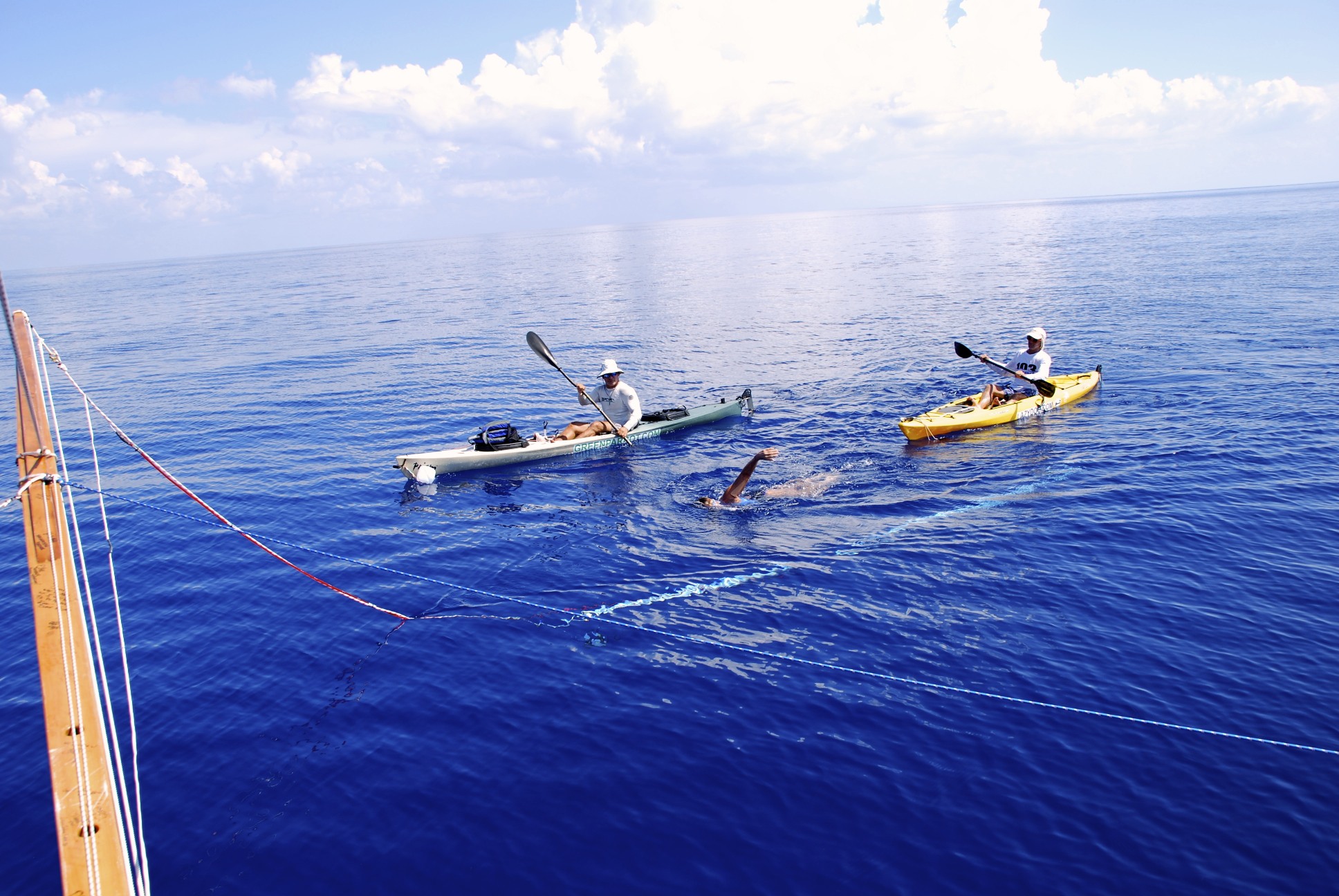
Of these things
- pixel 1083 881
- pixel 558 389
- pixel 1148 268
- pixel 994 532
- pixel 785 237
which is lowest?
pixel 1083 881

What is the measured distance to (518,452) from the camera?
21859mm

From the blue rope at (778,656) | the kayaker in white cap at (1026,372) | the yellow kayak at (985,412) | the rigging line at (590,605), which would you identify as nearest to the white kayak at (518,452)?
the blue rope at (778,656)

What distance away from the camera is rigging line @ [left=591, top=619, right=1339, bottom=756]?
9.77 metres

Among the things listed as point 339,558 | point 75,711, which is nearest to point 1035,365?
point 339,558

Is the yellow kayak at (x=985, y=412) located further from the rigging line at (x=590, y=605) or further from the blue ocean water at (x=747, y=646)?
the rigging line at (x=590, y=605)

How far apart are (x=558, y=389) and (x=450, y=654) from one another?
20.2 meters

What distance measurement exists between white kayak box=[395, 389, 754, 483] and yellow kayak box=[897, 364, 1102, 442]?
→ 649 cm

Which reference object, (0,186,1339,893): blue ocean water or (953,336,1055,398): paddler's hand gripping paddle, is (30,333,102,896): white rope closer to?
(0,186,1339,893): blue ocean water

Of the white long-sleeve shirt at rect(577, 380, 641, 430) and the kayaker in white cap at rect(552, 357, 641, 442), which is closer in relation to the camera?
the kayaker in white cap at rect(552, 357, 641, 442)

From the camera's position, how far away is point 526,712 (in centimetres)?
1120

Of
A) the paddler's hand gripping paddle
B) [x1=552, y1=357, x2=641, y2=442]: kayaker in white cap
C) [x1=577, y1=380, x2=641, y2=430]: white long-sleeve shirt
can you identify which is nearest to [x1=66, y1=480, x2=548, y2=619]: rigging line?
[x1=552, y1=357, x2=641, y2=442]: kayaker in white cap

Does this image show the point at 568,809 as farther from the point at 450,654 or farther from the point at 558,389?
the point at 558,389

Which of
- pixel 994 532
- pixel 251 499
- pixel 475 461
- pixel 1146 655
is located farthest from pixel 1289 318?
pixel 251 499

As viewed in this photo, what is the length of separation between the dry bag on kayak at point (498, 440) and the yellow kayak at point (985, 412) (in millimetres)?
10532
